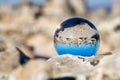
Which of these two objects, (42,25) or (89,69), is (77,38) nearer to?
(89,69)

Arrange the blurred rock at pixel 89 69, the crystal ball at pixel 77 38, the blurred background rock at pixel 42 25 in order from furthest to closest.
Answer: the blurred background rock at pixel 42 25, the crystal ball at pixel 77 38, the blurred rock at pixel 89 69

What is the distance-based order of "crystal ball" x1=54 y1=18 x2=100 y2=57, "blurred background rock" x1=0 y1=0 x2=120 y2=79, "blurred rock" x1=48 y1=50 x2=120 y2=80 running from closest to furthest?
"blurred rock" x1=48 y1=50 x2=120 y2=80
"crystal ball" x1=54 y1=18 x2=100 y2=57
"blurred background rock" x1=0 y1=0 x2=120 y2=79

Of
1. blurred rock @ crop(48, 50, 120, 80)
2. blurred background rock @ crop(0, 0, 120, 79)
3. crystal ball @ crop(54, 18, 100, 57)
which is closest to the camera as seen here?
blurred rock @ crop(48, 50, 120, 80)

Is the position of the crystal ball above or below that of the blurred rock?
above

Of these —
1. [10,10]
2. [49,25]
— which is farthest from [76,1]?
[49,25]

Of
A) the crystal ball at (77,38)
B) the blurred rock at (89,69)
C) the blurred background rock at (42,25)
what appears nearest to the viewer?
the blurred rock at (89,69)

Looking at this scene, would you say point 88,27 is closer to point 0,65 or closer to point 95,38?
point 95,38

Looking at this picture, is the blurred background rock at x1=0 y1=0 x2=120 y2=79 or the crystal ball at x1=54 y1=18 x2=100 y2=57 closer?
the crystal ball at x1=54 y1=18 x2=100 y2=57

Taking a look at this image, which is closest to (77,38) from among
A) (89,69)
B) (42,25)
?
(89,69)
